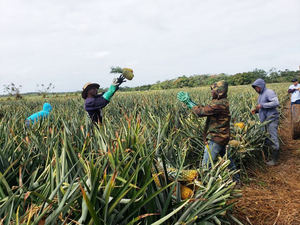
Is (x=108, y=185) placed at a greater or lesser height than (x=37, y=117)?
lesser

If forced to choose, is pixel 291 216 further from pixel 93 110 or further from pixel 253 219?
pixel 93 110

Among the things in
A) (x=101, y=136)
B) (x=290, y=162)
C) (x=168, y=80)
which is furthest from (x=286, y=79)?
(x=101, y=136)

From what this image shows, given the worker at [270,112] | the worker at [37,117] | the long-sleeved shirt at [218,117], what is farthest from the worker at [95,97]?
the worker at [270,112]

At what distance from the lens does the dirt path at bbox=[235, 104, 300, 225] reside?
2.08 m

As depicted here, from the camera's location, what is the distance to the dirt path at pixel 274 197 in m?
2.08

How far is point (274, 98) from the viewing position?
11.7 ft

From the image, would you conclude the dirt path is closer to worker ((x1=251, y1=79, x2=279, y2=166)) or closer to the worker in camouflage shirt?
worker ((x1=251, y1=79, x2=279, y2=166))

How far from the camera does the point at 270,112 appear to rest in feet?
11.9

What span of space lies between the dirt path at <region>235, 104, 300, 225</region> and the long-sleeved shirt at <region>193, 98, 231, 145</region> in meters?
0.73

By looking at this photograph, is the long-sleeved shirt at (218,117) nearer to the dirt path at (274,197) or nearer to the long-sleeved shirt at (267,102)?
the dirt path at (274,197)

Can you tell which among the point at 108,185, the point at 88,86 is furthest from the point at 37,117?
the point at 108,185

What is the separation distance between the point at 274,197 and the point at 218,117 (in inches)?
48.2

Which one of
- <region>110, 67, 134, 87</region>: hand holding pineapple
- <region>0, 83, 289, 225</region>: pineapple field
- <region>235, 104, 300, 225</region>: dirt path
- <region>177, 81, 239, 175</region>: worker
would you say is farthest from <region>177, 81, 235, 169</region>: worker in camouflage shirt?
<region>110, 67, 134, 87</region>: hand holding pineapple

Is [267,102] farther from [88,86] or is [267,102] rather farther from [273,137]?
[88,86]
